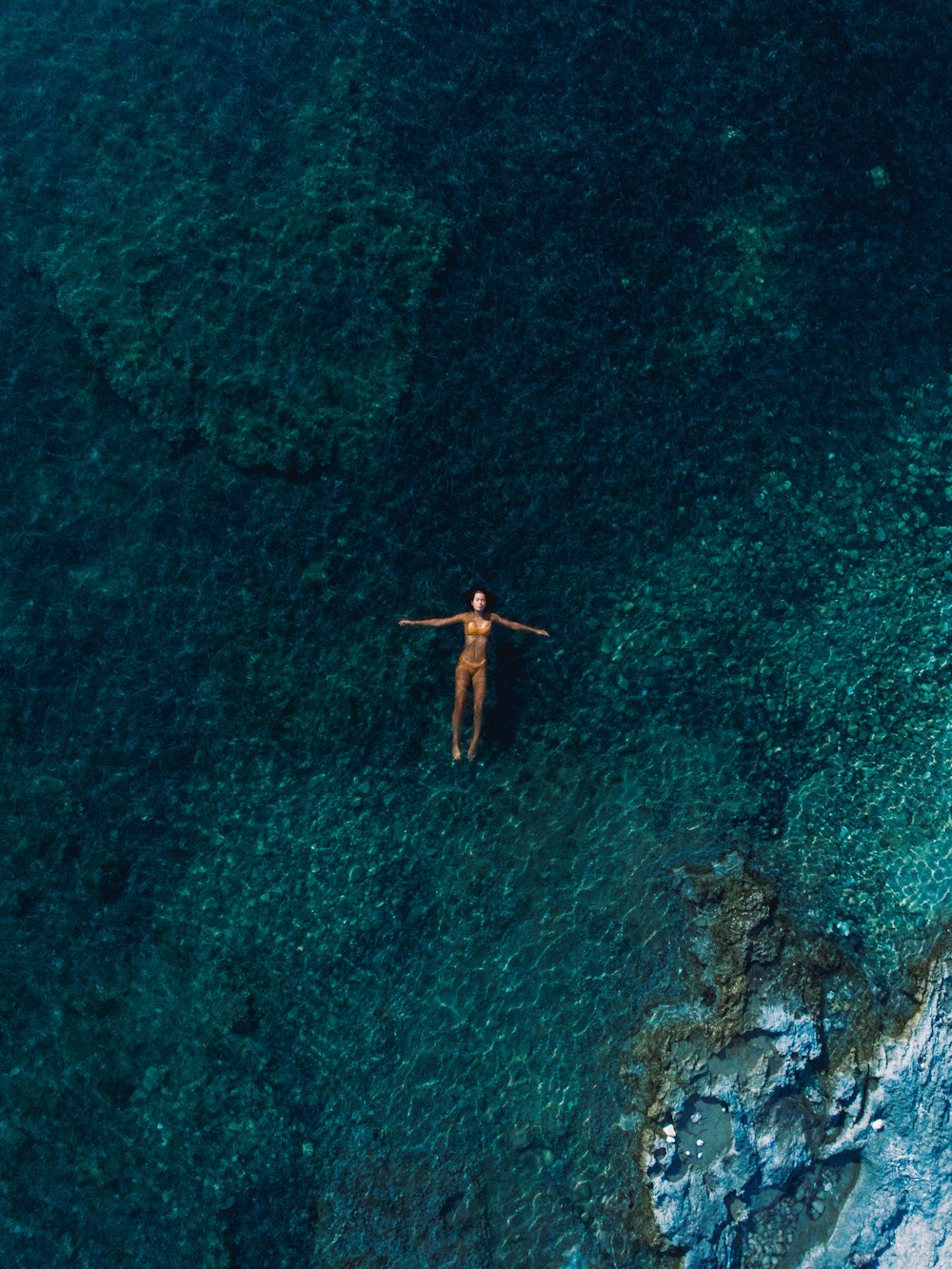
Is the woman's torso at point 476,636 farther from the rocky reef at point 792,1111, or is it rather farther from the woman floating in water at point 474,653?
the rocky reef at point 792,1111

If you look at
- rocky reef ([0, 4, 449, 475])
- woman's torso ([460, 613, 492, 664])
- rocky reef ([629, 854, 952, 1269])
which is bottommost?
rocky reef ([629, 854, 952, 1269])

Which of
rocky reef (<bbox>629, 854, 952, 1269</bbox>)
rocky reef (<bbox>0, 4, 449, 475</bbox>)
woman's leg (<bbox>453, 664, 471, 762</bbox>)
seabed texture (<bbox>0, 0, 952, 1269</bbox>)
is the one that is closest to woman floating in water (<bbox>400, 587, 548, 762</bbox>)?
woman's leg (<bbox>453, 664, 471, 762</bbox>)

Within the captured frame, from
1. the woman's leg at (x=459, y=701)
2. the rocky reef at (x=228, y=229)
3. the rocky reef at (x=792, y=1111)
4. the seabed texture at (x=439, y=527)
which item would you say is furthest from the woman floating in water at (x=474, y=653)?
the rocky reef at (x=792, y=1111)

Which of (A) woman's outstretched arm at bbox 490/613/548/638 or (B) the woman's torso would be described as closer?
(B) the woman's torso

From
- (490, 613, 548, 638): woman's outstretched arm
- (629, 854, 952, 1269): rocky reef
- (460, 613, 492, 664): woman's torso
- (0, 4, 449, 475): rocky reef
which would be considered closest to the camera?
(629, 854, 952, 1269): rocky reef

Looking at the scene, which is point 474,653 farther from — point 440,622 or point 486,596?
point 486,596

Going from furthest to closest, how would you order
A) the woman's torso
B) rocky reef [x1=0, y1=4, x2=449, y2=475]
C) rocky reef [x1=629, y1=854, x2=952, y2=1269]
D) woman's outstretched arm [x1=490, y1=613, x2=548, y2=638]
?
rocky reef [x1=0, y1=4, x2=449, y2=475], woman's outstretched arm [x1=490, y1=613, x2=548, y2=638], the woman's torso, rocky reef [x1=629, y1=854, x2=952, y2=1269]

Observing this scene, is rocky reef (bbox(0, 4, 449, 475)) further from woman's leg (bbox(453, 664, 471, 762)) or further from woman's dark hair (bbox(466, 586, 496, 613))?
woman's leg (bbox(453, 664, 471, 762))
